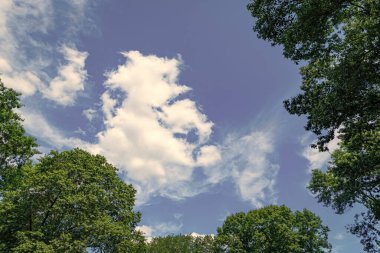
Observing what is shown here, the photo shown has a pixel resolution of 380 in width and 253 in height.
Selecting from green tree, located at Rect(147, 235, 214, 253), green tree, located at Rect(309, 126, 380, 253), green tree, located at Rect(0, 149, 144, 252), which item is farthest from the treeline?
green tree, located at Rect(147, 235, 214, 253)

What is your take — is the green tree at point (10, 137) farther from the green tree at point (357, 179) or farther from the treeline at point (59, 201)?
the green tree at point (357, 179)

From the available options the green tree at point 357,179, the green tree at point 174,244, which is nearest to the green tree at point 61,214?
the green tree at point 357,179

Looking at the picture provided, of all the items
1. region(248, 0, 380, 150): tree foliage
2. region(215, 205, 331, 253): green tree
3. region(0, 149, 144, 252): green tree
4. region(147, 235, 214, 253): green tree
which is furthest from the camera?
region(147, 235, 214, 253): green tree

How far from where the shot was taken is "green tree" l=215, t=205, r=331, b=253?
53469mm

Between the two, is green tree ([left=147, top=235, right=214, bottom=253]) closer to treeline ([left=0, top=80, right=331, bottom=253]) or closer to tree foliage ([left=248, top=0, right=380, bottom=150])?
treeline ([left=0, top=80, right=331, bottom=253])

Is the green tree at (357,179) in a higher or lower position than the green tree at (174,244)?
lower

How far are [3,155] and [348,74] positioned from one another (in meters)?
31.4

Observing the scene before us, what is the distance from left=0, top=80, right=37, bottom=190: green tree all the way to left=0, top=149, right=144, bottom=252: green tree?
6.92 feet

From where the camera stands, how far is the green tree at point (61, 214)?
29219 mm

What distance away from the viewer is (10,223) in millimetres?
30438

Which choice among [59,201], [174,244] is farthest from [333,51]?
[174,244]

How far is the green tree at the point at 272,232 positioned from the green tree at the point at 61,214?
25545 mm

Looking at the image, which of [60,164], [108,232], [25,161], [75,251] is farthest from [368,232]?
[25,161]

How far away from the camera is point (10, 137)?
33.8 m
